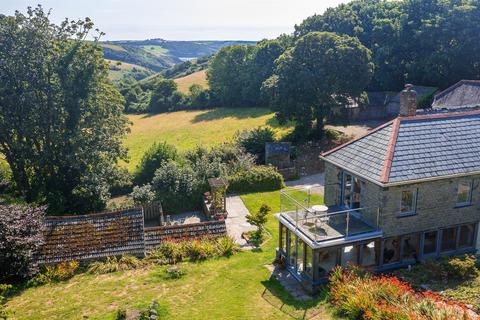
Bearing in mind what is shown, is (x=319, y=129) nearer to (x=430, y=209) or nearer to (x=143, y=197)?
(x=143, y=197)

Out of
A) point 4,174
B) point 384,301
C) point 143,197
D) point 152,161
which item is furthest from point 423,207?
point 4,174

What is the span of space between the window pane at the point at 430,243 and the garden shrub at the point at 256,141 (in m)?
22.1

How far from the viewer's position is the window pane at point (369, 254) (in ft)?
66.7

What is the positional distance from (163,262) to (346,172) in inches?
421

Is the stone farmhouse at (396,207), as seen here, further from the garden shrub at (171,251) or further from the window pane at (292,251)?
the garden shrub at (171,251)

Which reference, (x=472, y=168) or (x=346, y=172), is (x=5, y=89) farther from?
(x=472, y=168)

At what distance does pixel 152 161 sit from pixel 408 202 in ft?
77.5

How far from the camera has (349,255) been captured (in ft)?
66.9

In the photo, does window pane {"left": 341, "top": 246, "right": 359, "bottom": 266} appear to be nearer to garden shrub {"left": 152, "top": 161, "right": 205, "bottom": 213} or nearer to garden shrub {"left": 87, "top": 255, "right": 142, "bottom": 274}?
garden shrub {"left": 87, "top": 255, "right": 142, "bottom": 274}

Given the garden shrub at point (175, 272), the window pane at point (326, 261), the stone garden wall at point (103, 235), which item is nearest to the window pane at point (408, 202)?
the window pane at point (326, 261)

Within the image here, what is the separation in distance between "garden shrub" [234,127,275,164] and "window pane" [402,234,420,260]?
2207cm

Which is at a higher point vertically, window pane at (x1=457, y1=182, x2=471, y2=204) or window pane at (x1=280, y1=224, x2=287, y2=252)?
window pane at (x1=457, y1=182, x2=471, y2=204)

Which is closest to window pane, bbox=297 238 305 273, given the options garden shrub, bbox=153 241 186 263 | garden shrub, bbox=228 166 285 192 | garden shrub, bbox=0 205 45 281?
Result: garden shrub, bbox=153 241 186 263

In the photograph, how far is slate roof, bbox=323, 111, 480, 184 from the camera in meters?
20.0
